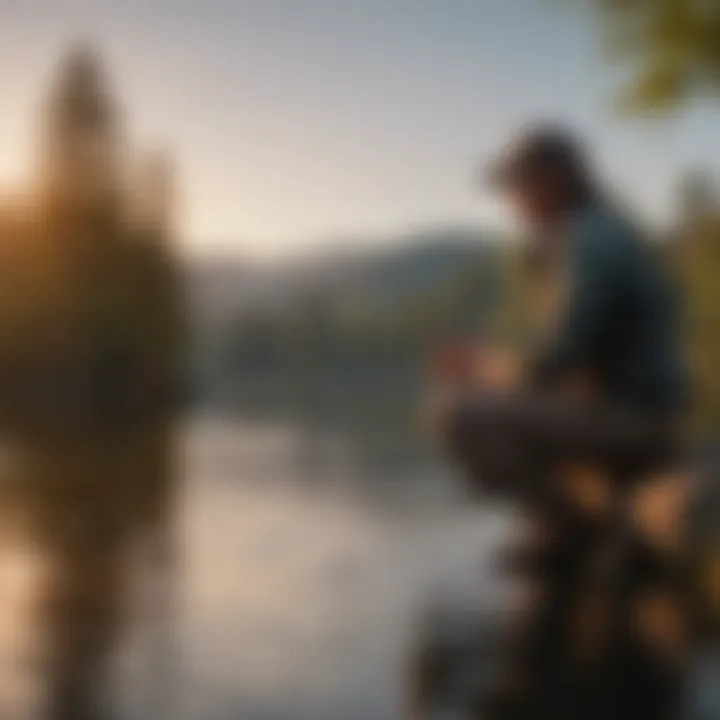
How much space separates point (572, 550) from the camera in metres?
0.82

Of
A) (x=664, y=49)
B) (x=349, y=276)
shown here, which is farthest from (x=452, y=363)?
(x=664, y=49)

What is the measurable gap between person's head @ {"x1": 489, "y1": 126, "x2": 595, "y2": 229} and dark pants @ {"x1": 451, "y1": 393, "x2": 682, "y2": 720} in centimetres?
14

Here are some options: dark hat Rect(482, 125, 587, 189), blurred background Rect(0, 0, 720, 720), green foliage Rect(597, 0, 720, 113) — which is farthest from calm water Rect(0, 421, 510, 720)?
green foliage Rect(597, 0, 720, 113)

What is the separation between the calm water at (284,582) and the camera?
802 mm

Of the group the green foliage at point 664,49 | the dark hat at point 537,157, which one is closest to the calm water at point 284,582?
the dark hat at point 537,157

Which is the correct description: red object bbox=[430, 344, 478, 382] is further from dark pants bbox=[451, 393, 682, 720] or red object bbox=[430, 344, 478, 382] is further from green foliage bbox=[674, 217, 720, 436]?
green foliage bbox=[674, 217, 720, 436]

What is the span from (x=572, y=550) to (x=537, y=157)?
11.2 inches

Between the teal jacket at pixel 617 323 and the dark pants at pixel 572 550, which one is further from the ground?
the teal jacket at pixel 617 323

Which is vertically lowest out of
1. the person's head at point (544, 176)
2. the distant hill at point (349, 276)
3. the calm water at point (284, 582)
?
the calm water at point (284, 582)

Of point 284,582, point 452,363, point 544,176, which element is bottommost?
point 284,582

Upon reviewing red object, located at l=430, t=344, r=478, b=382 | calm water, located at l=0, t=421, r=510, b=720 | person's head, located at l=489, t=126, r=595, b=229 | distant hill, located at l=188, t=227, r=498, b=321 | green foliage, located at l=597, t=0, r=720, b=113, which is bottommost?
calm water, located at l=0, t=421, r=510, b=720

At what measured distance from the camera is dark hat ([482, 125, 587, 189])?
2.70 ft

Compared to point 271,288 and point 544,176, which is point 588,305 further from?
point 271,288

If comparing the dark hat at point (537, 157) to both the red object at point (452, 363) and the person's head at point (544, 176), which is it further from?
the red object at point (452, 363)
